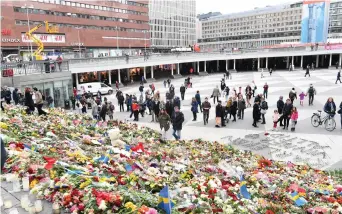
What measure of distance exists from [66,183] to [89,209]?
1.06 metres

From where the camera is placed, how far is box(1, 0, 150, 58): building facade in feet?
178

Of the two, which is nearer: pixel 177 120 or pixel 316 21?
pixel 177 120

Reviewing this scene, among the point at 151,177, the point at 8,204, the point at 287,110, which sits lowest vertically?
the point at 287,110

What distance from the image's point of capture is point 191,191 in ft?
19.7

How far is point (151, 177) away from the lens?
625cm

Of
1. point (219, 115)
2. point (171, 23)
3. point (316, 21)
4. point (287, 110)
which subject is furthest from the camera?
point (171, 23)

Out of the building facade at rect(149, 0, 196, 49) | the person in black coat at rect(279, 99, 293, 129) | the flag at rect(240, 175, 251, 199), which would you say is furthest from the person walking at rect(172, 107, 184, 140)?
the building facade at rect(149, 0, 196, 49)

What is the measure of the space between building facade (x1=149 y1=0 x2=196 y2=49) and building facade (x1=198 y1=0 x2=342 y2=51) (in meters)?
12.9

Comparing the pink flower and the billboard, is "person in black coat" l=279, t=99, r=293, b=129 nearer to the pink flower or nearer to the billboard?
the pink flower

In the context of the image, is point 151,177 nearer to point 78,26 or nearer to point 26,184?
point 26,184

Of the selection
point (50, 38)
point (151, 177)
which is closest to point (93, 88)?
point (151, 177)

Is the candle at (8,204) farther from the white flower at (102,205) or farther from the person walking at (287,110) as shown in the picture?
the person walking at (287,110)

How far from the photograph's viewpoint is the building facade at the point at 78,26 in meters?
54.2

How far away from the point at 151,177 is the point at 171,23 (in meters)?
121
